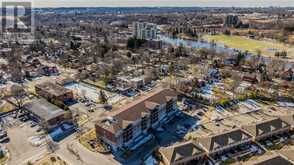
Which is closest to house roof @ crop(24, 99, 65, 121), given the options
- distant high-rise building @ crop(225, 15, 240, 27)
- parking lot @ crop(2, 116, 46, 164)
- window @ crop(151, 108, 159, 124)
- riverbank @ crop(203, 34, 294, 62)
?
parking lot @ crop(2, 116, 46, 164)

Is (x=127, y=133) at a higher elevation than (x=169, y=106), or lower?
lower

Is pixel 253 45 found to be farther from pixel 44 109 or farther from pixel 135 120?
pixel 44 109

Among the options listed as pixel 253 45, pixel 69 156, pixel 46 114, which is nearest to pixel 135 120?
pixel 69 156

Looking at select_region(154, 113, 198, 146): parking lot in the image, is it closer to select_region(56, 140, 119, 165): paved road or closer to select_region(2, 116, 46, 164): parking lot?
select_region(56, 140, 119, 165): paved road

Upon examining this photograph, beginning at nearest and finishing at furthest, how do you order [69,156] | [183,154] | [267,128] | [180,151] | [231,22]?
[183,154] → [180,151] → [69,156] → [267,128] → [231,22]

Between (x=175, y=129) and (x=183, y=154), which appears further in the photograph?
(x=175, y=129)

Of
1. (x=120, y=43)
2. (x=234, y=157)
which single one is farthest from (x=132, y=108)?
(x=120, y=43)

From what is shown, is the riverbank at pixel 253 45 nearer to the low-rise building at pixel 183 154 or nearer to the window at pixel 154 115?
the window at pixel 154 115
